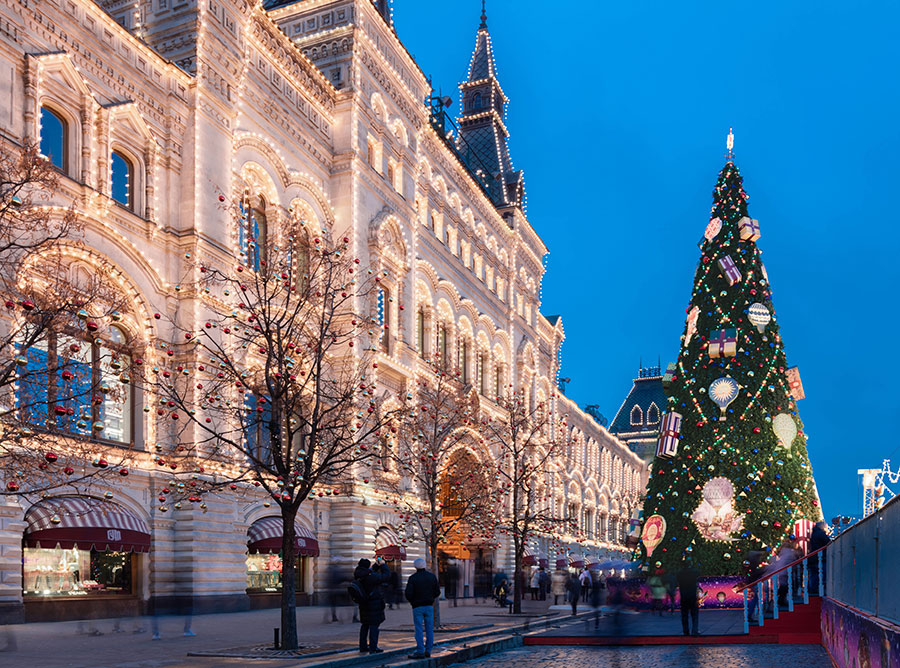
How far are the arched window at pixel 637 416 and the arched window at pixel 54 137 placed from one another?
9626 cm

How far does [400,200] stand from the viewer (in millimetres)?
38281

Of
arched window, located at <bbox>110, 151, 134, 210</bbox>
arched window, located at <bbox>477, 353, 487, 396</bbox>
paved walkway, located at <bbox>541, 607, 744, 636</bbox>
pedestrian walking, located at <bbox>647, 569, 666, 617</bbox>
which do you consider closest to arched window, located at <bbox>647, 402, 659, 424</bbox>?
arched window, located at <bbox>477, 353, 487, 396</bbox>

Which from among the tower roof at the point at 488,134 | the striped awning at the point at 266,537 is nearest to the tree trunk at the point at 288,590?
the striped awning at the point at 266,537

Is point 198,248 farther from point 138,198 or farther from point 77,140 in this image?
point 77,140

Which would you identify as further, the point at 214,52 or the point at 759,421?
the point at 759,421

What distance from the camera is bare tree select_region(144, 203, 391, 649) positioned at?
17.0m

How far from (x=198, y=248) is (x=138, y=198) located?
1964 millimetres

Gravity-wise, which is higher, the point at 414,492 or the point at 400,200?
the point at 400,200

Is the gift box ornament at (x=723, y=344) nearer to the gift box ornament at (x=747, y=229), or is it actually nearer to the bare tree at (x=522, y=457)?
the gift box ornament at (x=747, y=229)

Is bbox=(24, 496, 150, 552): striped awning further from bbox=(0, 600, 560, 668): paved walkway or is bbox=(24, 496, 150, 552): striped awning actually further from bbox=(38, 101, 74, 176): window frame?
bbox=(38, 101, 74, 176): window frame

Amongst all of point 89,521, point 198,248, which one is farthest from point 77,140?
point 89,521

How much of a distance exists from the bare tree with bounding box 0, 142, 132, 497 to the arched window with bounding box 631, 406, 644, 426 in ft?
309

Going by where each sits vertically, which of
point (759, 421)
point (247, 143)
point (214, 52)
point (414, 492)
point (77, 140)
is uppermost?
point (214, 52)

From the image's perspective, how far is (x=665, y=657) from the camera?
16.7 meters
